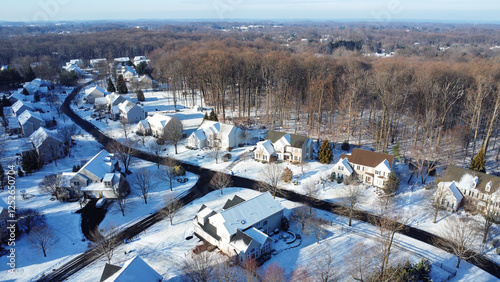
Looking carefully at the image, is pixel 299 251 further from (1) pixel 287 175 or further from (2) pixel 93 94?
(2) pixel 93 94

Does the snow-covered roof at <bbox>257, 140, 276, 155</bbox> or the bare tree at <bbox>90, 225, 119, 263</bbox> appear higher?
the snow-covered roof at <bbox>257, 140, 276, 155</bbox>

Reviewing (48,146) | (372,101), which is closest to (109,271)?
(48,146)

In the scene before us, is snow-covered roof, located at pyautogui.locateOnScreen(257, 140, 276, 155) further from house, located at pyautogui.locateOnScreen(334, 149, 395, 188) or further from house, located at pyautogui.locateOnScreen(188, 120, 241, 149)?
house, located at pyautogui.locateOnScreen(334, 149, 395, 188)

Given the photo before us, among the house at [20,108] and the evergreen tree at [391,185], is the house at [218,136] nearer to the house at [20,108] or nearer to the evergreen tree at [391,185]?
the evergreen tree at [391,185]

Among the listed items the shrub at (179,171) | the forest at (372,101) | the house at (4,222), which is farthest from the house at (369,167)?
the house at (4,222)

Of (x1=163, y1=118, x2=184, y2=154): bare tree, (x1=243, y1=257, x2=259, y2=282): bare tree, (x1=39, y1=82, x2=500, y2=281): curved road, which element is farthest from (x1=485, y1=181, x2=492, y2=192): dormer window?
(x1=163, y1=118, x2=184, y2=154): bare tree

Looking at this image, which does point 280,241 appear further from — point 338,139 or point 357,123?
point 357,123

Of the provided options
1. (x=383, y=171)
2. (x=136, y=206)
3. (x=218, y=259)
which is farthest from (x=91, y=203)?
(x=383, y=171)
